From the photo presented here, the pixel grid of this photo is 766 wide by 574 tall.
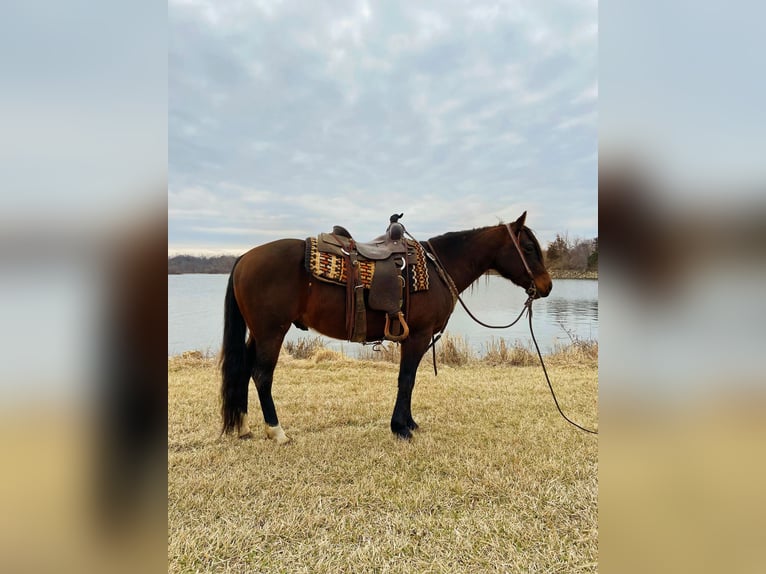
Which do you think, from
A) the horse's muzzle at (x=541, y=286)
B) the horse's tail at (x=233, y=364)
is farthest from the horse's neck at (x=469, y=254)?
the horse's tail at (x=233, y=364)

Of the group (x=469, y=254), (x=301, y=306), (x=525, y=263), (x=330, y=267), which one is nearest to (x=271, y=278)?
(x=301, y=306)

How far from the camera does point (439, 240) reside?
11.4 feet

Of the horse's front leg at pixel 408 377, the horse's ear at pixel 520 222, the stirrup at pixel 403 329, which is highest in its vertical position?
the horse's ear at pixel 520 222

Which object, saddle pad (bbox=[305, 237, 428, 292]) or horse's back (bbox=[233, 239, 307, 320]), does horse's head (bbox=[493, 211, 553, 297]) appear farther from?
horse's back (bbox=[233, 239, 307, 320])

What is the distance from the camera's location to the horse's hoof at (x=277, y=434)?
2812 millimetres

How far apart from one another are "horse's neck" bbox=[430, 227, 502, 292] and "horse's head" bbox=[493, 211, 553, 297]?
119 mm

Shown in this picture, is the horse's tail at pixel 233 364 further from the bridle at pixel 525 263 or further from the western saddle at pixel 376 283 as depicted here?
the bridle at pixel 525 263

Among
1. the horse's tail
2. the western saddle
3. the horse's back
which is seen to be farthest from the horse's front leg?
the horse's tail

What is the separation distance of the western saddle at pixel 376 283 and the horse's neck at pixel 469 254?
0.48m

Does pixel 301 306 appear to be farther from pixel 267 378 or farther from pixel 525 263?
pixel 525 263

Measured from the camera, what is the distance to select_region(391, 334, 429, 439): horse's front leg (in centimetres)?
302

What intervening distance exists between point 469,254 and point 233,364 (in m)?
2.41
